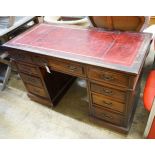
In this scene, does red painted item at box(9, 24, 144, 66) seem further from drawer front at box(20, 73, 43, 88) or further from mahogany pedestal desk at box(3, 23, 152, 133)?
drawer front at box(20, 73, 43, 88)

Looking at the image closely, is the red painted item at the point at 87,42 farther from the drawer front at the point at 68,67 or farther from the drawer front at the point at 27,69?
the drawer front at the point at 27,69

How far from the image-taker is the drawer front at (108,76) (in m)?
1.03

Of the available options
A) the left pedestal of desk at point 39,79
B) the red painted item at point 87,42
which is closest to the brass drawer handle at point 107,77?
the red painted item at point 87,42

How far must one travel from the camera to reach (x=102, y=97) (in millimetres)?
1264

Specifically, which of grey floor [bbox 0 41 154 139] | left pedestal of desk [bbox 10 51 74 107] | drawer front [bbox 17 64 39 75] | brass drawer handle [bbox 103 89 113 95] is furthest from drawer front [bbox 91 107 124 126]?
drawer front [bbox 17 64 39 75]

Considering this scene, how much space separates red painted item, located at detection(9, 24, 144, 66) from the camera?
3.56 feet

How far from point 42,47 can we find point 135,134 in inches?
41.2

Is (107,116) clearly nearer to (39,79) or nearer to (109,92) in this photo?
(109,92)

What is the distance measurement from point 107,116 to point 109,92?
299 millimetres

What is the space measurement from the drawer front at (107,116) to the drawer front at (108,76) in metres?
0.35

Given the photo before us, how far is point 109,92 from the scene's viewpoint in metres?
1.19

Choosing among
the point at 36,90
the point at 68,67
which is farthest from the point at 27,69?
the point at 68,67
